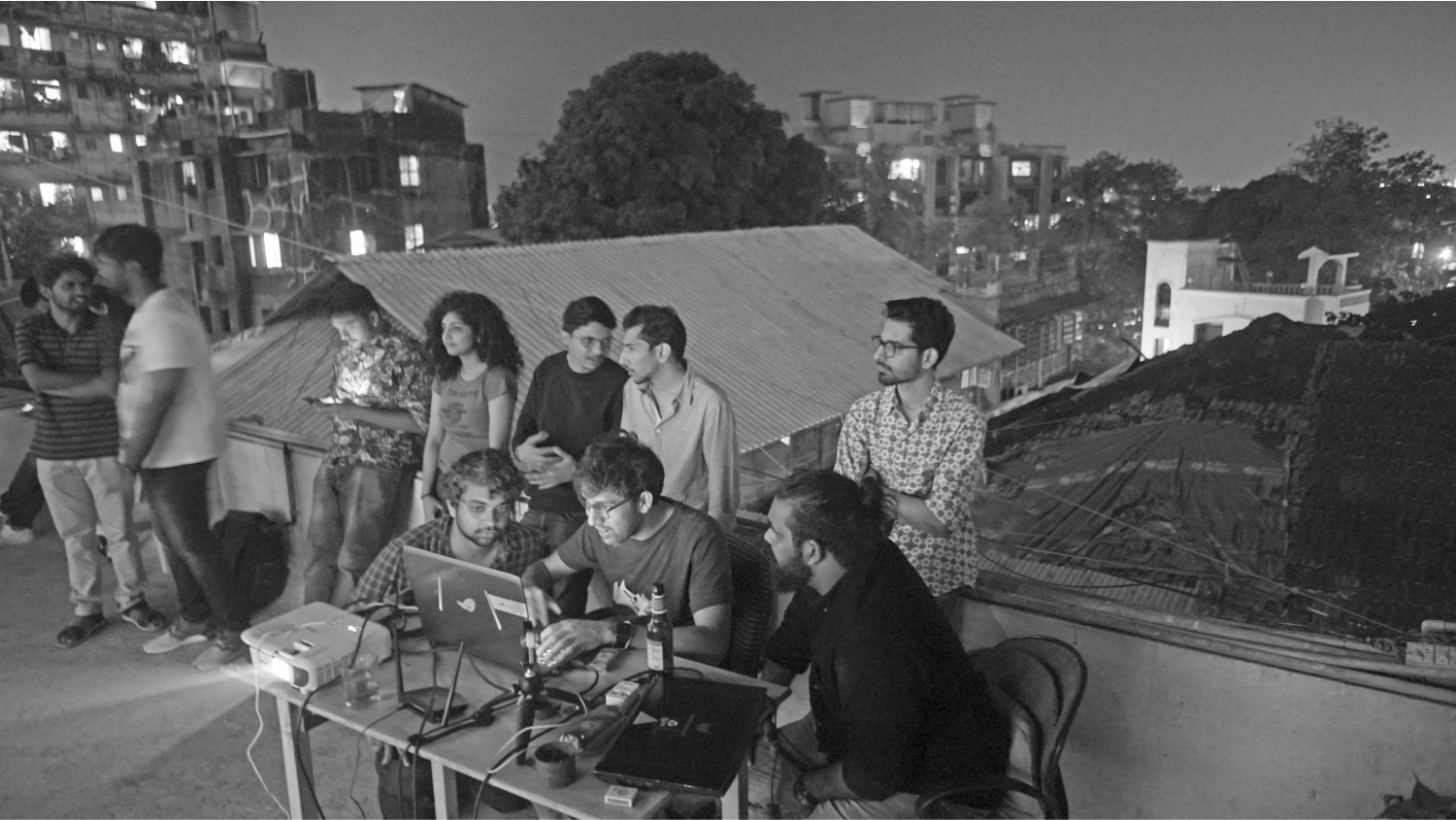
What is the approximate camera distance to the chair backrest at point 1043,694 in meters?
2.49

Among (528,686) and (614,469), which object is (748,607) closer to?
(614,469)

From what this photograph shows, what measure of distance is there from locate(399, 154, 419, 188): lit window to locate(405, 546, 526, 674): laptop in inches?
1042

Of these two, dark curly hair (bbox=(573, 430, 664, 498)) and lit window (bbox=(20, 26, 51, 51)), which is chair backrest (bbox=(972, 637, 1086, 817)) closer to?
dark curly hair (bbox=(573, 430, 664, 498))

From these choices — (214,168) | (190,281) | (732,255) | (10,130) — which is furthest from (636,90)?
(10,130)

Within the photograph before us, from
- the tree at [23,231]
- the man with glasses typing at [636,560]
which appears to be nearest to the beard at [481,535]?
the man with glasses typing at [636,560]

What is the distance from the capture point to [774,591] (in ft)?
11.7

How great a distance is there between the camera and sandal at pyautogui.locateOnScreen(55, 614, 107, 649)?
15.3 feet

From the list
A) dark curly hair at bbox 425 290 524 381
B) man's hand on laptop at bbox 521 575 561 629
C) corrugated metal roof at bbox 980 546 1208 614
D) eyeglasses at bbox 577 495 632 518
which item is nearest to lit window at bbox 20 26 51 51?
dark curly hair at bbox 425 290 524 381

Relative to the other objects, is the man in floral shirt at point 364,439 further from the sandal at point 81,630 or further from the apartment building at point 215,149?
the apartment building at point 215,149

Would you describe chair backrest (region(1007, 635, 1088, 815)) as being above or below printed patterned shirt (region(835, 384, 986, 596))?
below

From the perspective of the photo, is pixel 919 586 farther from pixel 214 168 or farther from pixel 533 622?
pixel 214 168

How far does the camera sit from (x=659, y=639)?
2607 millimetres

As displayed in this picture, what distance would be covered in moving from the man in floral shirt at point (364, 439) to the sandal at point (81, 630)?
120 centimetres

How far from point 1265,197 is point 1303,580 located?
23799 mm
